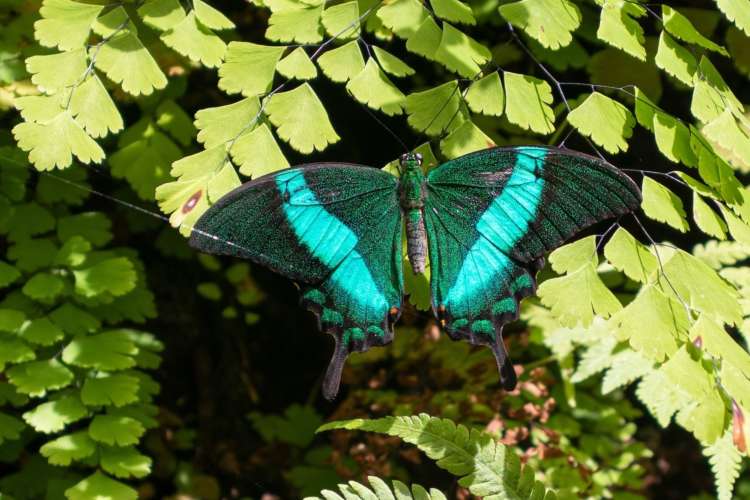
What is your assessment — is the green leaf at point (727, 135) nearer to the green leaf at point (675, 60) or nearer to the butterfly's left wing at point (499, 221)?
the green leaf at point (675, 60)

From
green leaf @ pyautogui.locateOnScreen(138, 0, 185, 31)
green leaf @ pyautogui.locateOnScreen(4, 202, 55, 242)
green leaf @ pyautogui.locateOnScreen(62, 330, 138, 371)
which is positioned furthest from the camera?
green leaf @ pyautogui.locateOnScreen(4, 202, 55, 242)

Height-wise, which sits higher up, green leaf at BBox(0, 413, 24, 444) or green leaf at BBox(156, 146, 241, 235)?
green leaf at BBox(156, 146, 241, 235)

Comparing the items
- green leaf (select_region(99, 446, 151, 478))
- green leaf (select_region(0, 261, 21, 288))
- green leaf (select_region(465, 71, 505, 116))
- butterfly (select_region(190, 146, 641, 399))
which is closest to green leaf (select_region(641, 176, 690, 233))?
butterfly (select_region(190, 146, 641, 399))

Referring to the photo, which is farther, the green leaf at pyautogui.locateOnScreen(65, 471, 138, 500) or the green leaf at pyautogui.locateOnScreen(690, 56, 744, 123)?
the green leaf at pyautogui.locateOnScreen(65, 471, 138, 500)

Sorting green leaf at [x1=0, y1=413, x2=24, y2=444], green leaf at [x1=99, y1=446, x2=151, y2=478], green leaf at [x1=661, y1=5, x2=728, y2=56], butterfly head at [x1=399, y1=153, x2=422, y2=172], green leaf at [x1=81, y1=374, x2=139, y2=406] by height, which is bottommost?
green leaf at [x1=0, y1=413, x2=24, y2=444]

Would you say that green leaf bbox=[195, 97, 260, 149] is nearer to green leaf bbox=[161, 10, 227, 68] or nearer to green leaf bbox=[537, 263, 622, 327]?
green leaf bbox=[161, 10, 227, 68]

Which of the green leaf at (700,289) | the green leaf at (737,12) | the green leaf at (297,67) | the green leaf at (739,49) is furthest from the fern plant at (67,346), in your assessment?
the green leaf at (739,49)
